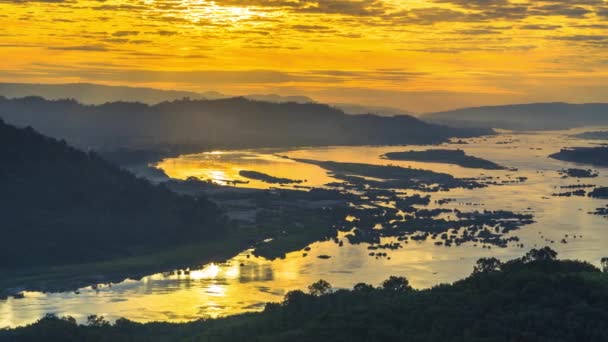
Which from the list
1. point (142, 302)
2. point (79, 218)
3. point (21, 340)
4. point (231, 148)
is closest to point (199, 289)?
point (142, 302)

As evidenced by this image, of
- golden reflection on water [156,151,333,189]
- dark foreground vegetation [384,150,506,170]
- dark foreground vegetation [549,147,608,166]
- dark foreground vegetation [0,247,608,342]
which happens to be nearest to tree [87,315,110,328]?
dark foreground vegetation [0,247,608,342]

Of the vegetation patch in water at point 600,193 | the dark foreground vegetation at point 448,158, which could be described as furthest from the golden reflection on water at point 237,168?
the vegetation patch in water at point 600,193

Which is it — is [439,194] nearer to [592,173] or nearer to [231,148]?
[592,173]

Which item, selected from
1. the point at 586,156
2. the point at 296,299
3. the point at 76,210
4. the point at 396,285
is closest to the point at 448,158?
the point at 586,156

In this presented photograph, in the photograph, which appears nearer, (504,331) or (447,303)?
(504,331)

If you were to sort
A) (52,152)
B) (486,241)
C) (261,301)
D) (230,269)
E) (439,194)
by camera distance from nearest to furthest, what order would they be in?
(261,301) < (230,269) < (486,241) < (52,152) < (439,194)
